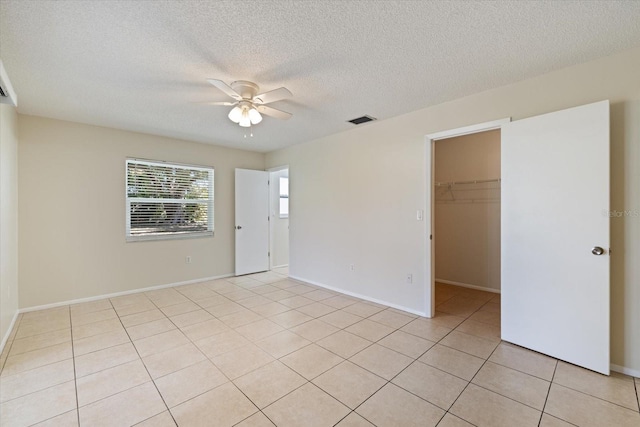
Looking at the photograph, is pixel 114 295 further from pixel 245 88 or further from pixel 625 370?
pixel 625 370

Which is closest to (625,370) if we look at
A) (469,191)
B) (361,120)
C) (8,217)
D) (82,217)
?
(469,191)

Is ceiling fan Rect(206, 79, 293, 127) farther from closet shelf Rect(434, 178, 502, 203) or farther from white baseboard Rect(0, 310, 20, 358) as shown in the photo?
closet shelf Rect(434, 178, 502, 203)

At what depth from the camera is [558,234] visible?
2.34m

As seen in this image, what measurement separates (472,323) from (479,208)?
2.08 metres

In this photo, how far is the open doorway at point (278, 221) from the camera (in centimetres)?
590

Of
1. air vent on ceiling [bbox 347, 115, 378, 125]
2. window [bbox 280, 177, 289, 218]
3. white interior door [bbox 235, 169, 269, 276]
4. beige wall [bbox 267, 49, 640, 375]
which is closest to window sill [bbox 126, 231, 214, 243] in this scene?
white interior door [bbox 235, 169, 269, 276]

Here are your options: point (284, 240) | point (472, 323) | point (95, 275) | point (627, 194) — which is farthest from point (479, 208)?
point (95, 275)

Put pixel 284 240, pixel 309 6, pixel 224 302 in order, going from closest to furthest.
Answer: pixel 309 6 < pixel 224 302 < pixel 284 240

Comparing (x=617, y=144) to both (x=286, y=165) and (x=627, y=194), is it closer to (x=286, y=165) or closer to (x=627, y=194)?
(x=627, y=194)

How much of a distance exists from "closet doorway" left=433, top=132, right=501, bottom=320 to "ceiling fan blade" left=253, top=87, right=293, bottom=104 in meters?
2.78

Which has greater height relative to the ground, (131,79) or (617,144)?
(131,79)

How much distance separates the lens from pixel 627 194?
2.12 metres

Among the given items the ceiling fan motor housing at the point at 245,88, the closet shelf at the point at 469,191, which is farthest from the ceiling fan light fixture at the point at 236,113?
the closet shelf at the point at 469,191

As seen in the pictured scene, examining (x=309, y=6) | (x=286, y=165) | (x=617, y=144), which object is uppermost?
(x=309, y=6)
